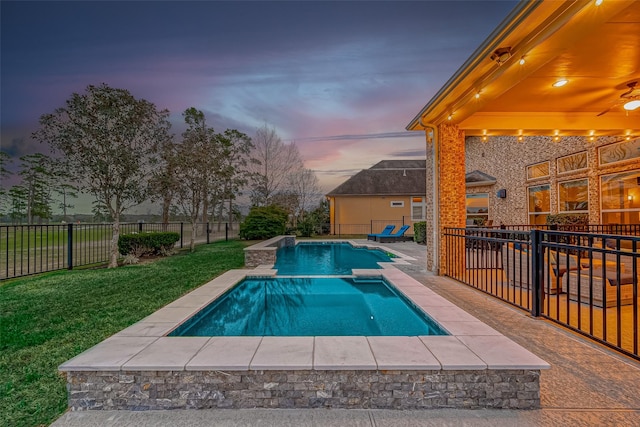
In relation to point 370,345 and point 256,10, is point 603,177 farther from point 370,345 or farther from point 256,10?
point 256,10

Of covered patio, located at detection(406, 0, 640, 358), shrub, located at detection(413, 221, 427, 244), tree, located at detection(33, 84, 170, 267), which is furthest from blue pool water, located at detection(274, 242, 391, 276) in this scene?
tree, located at detection(33, 84, 170, 267)

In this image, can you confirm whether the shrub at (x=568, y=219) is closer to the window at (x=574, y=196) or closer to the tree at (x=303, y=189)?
the window at (x=574, y=196)

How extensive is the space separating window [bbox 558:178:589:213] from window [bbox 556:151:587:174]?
45 cm

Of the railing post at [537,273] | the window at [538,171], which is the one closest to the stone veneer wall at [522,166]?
the window at [538,171]

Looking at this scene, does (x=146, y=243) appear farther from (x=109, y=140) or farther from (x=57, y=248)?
(x=109, y=140)

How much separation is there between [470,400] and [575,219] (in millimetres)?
11252

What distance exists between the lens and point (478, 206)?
629 inches

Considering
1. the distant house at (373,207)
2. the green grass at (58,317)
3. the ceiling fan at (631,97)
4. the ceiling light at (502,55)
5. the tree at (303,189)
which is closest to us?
the green grass at (58,317)

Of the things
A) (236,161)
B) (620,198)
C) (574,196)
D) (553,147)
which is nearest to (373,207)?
(236,161)

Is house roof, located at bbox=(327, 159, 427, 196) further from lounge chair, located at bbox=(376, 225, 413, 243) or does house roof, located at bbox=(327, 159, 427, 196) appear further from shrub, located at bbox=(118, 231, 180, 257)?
shrub, located at bbox=(118, 231, 180, 257)

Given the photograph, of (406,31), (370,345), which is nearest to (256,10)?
Result: (406,31)

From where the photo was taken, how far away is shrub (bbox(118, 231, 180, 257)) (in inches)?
393

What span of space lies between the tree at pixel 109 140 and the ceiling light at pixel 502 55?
8.67 m

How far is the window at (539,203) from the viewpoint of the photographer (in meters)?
12.0
